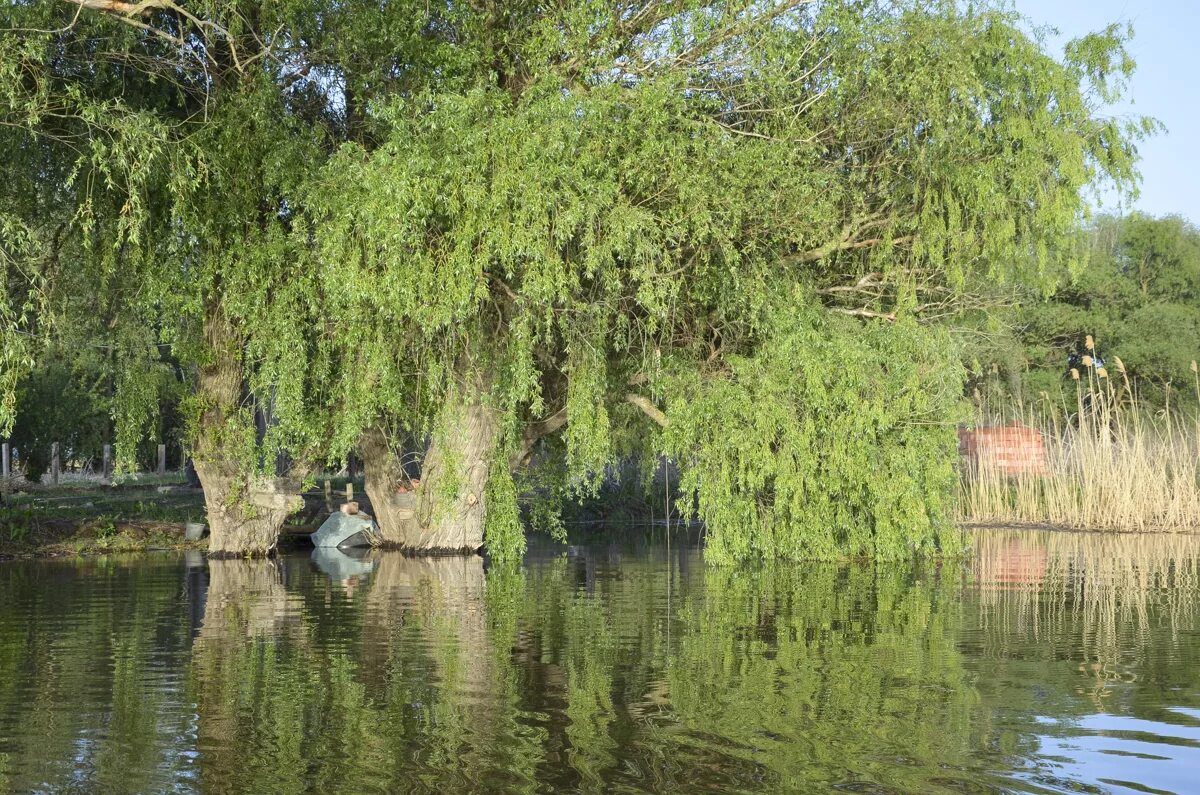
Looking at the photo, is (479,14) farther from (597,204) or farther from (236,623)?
(236,623)

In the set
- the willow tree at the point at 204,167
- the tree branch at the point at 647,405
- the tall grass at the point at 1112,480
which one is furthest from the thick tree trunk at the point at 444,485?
the tall grass at the point at 1112,480

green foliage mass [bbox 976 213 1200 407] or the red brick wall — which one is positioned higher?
green foliage mass [bbox 976 213 1200 407]

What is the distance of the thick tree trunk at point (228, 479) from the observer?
73.6ft

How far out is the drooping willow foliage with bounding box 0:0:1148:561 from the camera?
61.6 ft

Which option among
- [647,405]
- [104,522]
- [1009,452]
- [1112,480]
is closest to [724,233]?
[647,405]

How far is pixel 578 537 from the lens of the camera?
31.4 metres

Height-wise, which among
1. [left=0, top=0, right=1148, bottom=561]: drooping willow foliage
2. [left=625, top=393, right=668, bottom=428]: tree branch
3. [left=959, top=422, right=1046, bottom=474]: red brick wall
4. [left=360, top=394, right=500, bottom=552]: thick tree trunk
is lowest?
[left=360, top=394, right=500, bottom=552]: thick tree trunk

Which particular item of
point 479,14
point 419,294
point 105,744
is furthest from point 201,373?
point 105,744

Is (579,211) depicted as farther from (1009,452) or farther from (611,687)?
(1009,452)

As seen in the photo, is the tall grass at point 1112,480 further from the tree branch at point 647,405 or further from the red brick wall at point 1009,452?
the tree branch at point 647,405

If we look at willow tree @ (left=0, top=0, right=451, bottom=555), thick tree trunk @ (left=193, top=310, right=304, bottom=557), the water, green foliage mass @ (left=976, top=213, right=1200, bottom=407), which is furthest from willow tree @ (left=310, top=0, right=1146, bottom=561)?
green foliage mass @ (left=976, top=213, right=1200, bottom=407)

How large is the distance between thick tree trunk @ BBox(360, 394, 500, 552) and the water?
4.17 metres

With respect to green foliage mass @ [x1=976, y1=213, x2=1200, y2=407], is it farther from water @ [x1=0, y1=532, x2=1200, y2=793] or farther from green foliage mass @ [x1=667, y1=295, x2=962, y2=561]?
water @ [x1=0, y1=532, x2=1200, y2=793]

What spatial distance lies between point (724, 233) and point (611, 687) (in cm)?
1159
